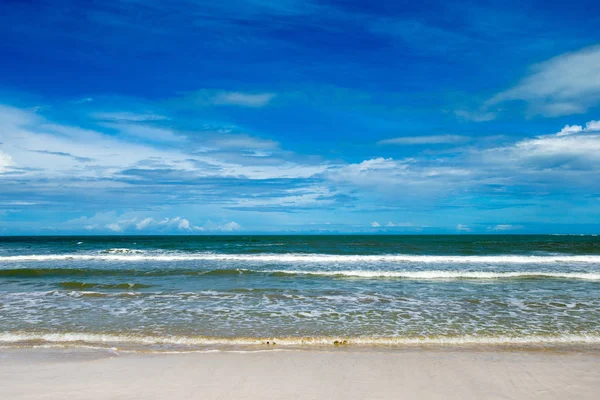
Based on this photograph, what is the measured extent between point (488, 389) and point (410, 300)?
7.01 metres

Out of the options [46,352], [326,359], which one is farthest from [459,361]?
[46,352]

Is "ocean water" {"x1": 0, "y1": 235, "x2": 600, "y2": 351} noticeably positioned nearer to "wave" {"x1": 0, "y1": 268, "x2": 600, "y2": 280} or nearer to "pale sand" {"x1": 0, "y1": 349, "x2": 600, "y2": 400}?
"wave" {"x1": 0, "y1": 268, "x2": 600, "y2": 280}

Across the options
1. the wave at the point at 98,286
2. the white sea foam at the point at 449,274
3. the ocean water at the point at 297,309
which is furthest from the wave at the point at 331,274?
the wave at the point at 98,286

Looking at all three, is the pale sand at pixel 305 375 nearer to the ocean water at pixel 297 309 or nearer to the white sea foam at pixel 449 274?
the ocean water at pixel 297 309

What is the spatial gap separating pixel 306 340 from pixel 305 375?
6.69 ft

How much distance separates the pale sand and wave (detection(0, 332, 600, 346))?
0.63 metres

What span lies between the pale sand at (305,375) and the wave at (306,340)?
2.08 ft

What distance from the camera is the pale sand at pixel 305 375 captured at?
5.24 metres

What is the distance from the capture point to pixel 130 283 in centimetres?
1631

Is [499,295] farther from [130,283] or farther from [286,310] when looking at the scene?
[130,283]

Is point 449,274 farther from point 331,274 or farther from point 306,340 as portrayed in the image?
point 306,340

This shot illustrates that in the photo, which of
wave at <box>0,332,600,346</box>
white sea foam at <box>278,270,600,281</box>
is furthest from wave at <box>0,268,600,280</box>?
wave at <box>0,332,600,346</box>

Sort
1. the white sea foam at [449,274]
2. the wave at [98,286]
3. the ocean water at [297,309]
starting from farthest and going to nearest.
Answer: the white sea foam at [449,274]
the wave at [98,286]
the ocean water at [297,309]

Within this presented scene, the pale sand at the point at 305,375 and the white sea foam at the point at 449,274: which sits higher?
the white sea foam at the point at 449,274
